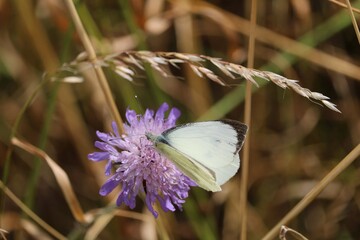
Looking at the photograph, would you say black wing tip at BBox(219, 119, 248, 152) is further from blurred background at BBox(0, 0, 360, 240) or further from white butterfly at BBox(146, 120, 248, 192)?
blurred background at BBox(0, 0, 360, 240)

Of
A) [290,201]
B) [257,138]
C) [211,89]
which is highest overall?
[211,89]

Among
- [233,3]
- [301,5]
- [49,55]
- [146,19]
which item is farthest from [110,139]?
[233,3]

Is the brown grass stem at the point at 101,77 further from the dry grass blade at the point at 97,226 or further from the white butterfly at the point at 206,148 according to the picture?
the dry grass blade at the point at 97,226

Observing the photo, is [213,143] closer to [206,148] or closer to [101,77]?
[206,148]

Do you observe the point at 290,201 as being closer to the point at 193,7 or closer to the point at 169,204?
the point at 193,7

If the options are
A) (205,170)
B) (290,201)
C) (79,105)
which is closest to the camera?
(205,170)

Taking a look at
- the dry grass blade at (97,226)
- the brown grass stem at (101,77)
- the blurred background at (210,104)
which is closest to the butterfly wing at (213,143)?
the brown grass stem at (101,77)
